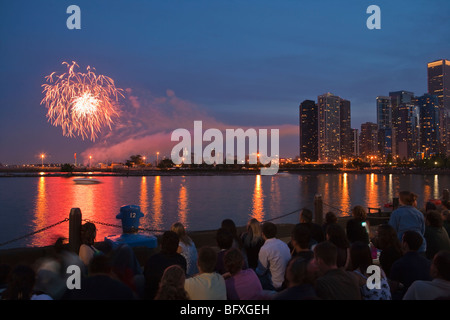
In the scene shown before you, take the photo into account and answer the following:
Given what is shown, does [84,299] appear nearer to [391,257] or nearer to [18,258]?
[391,257]

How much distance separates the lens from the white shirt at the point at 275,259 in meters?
6.18

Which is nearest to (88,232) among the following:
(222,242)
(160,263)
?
(160,263)

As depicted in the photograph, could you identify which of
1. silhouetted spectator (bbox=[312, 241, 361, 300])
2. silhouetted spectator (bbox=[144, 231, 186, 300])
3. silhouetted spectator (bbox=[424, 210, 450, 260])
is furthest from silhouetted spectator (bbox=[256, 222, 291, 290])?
silhouetted spectator (bbox=[424, 210, 450, 260])

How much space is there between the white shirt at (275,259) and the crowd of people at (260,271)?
0.06ft


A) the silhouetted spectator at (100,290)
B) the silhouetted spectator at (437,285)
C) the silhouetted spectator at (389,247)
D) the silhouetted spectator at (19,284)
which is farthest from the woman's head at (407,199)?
the silhouetted spectator at (19,284)

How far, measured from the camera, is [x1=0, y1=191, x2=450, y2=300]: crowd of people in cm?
401

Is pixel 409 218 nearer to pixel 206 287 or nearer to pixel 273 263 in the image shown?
pixel 273 263

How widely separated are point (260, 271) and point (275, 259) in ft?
1.51

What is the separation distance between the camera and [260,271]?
6461mm

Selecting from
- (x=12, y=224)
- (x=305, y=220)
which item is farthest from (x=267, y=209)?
(x=305, y=220)

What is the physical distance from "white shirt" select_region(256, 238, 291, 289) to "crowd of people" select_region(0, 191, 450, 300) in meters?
0.02
